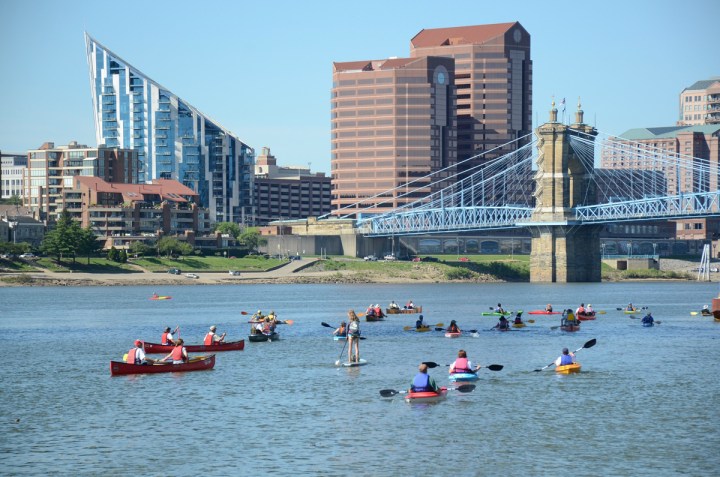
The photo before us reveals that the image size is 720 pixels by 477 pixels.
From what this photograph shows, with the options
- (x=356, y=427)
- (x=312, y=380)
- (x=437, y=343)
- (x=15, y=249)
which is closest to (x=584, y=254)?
(x=15, y=249)

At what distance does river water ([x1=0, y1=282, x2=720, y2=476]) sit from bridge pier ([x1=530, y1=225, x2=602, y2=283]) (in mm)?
99664

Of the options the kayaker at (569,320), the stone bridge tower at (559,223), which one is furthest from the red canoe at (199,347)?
the stone bridge tower at (559,223)

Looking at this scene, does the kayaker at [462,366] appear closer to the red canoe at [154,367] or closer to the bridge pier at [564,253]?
the red canoe at [154,367]

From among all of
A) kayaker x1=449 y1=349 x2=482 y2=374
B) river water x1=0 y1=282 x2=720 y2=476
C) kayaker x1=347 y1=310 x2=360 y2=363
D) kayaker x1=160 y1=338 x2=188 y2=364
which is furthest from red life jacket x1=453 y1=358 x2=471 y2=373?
kayaker x1=160 y1=338 x2=188 y2=364

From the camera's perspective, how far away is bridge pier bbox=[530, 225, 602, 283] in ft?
623

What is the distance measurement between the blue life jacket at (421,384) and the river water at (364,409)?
40.8 inches

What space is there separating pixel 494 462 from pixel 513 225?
15773 centimetres

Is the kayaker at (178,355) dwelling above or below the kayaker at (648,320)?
above

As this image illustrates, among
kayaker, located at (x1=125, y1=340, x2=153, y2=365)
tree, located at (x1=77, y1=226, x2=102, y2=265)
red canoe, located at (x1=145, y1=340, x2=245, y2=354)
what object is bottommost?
red canoe, located at (x1=145, y1=340, x2=245, y2=354)

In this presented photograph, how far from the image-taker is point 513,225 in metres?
194

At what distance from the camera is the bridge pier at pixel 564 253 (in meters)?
190

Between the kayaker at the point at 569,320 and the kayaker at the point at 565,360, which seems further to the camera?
the kayaker at the point at 569,320

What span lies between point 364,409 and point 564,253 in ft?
478

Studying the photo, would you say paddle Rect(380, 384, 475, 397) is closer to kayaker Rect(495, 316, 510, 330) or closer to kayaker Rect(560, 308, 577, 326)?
kayaker Rect(495, 316, 510, 330)
